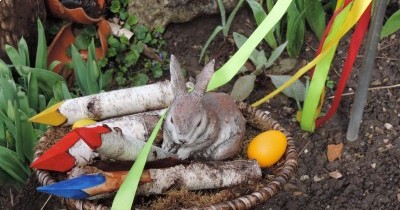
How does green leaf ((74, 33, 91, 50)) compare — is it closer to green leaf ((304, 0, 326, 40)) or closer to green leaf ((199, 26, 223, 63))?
green leaf ((199, 26, 223, 63))

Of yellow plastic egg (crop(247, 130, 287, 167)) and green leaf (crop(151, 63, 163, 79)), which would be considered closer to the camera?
yellow plastic egg (crop(247, 130, 287, 167))

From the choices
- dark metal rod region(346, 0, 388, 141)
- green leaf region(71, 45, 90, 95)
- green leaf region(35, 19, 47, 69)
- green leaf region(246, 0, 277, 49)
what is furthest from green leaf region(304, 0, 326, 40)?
green leaf region(35, 19, 47, 69)

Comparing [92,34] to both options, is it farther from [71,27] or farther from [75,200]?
[75,200]

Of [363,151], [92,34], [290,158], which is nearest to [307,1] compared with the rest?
[363,151]

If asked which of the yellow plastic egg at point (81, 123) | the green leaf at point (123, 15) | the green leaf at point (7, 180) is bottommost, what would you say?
the green leaf at point (7, 180)

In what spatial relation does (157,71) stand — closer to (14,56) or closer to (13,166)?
(14,56)

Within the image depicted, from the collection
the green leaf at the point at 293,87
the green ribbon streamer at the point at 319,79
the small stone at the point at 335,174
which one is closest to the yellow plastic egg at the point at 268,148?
the green ribbon streamer at the point at 319,79

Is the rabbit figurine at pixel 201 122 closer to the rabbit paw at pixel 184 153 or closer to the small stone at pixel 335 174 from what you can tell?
the rabbit paw at pixel 184 153

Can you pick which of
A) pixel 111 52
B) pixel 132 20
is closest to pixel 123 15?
pixel 132 20
